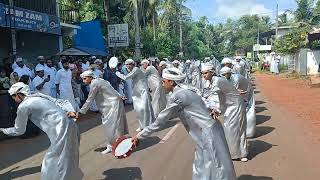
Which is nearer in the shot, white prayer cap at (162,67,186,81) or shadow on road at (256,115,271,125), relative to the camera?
white prayer cap at (162,67,186,81)

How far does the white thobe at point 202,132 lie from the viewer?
551cm

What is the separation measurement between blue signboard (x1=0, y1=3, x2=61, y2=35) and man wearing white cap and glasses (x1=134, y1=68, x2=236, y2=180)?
13.4m

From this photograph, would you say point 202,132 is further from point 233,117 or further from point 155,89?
point 155,89

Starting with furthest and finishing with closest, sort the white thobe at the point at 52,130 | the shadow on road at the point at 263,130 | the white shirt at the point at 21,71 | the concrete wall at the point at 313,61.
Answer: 1. the concrete wall at the point at 313,61
2. the white shirt at the point at 21,71
3. the shadow on road at the point at 263,130
4. the white thobe at the point at 52,130

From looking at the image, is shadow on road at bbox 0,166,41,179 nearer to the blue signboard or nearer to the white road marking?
the white road marking

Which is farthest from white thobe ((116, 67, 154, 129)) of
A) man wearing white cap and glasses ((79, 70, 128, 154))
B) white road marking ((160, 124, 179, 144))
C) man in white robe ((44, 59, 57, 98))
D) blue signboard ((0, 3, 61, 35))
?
blue signboard ((0, 3, 61, 35))

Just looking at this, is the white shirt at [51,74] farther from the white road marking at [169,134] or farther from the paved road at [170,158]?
the white road marking at [169,134]

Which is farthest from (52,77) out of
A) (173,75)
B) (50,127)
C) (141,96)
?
(173,75)

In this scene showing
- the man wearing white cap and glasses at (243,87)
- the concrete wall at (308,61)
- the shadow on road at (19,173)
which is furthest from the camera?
the concrete wall at (308,61)

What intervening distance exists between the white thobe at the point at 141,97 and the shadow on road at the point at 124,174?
372cm

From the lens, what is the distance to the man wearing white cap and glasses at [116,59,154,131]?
11898 mm

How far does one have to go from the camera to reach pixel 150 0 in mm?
41188

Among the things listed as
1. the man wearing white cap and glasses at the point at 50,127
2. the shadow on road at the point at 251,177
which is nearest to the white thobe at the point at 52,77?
the shadow on road at the point at 251,177

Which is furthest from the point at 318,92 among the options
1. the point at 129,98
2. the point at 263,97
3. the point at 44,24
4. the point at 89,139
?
the point at 89,139
